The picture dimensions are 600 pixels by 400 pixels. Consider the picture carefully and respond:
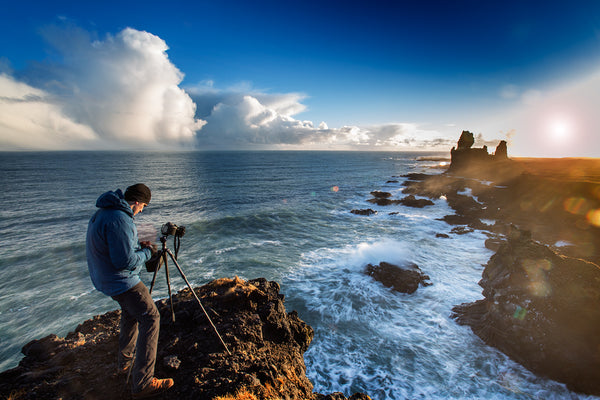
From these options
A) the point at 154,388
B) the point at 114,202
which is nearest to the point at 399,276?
the point at 154,388

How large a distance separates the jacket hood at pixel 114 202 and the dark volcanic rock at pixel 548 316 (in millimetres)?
12690

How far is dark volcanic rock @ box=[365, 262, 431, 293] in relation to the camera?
1420 centimetres

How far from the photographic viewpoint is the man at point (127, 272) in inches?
140

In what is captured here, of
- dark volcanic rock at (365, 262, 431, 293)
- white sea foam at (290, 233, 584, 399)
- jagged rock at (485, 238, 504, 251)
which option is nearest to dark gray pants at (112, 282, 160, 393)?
white sea foam at (290, 233, 584, 399)

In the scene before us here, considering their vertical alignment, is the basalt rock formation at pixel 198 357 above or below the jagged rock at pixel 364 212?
above

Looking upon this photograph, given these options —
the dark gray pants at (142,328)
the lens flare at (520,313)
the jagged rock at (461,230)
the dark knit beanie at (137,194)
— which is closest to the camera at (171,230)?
the dark knit beanie at (137,194)

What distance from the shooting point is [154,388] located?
4070 millimetres

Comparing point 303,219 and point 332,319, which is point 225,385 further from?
point 303,219

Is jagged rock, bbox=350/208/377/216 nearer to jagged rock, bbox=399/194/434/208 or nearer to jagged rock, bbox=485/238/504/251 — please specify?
jagged rock, bbox=399/194/434/208

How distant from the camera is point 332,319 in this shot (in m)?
11.7

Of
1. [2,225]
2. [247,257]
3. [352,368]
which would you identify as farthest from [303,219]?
[2,225]

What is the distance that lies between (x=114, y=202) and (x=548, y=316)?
43.0ft

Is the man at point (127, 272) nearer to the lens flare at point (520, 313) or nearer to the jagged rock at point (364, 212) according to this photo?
the lens flare at point (520, 313)

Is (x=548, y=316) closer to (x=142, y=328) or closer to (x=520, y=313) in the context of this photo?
(x=520, y=313)
